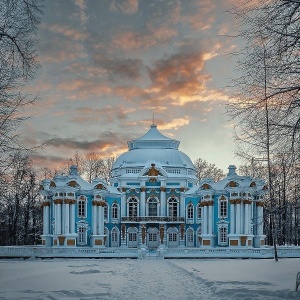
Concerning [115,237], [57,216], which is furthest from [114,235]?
[57,216]

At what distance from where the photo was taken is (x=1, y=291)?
13039 mm

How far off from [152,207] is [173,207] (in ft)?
6.80

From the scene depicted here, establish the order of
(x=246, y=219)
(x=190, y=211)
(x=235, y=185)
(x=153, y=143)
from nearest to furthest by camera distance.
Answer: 1. (x=246, y=219)
2. (x=235, y=185)
3. (x=190, y=211)
4. (x=153, y=143)

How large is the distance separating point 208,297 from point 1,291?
→ 558 cm

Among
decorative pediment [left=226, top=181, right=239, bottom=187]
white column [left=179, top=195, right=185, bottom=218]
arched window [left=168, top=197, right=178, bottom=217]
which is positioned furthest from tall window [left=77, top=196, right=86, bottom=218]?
decorative pediment [left=226, top=181, right=239, bottom=187]

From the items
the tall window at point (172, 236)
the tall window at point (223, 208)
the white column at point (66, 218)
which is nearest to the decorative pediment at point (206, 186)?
the tall window at point (223, 208)

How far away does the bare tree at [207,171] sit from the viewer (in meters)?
62.7

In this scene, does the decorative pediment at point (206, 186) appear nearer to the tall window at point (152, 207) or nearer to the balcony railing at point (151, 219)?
the balcony railing at point (151, 219)

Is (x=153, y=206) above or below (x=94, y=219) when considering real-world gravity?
above

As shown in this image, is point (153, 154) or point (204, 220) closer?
point (204, 220)

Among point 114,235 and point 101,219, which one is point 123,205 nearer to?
point 114,235

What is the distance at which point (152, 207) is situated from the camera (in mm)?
47406

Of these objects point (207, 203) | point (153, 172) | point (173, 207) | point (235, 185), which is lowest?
point (173, 207)

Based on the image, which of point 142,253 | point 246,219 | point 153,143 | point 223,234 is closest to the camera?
point 142,253
